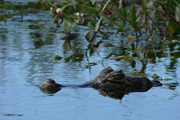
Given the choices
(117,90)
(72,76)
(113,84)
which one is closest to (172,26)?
(72,76)

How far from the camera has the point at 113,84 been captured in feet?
18.3

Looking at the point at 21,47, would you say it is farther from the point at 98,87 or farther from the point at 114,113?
the point at 114,113

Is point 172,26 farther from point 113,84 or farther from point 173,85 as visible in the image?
point 113,84

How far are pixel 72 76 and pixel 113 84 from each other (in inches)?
34.8

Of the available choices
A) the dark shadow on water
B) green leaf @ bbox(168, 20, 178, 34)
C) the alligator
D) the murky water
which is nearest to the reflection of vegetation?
the murky water

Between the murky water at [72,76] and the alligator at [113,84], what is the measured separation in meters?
0.11

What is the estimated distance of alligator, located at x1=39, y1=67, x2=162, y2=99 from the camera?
213 inches

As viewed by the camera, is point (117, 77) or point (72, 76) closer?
point (117, 77)

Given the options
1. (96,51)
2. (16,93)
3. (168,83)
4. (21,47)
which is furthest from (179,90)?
(21,47)

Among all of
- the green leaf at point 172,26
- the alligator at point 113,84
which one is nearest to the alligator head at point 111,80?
the alligator at point 113,84

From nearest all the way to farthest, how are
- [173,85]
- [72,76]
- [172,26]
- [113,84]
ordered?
[113,84]
[173,85]
[72,76]
[172,26]

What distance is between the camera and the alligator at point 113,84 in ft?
17.8

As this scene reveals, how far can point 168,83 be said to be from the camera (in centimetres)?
585

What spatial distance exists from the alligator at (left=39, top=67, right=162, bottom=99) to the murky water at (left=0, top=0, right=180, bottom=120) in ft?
0.37
